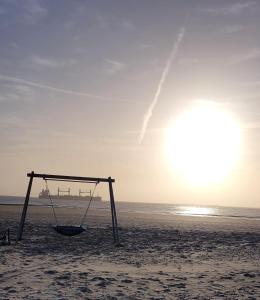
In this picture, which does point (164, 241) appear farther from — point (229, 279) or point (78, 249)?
point (229, 279)

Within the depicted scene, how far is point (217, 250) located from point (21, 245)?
8.17 meters

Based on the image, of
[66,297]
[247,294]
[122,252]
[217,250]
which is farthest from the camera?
[217,250]

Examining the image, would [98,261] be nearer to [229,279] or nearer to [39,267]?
[39,267]

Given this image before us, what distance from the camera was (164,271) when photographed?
12461mm

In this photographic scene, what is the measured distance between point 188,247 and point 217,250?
1.31m

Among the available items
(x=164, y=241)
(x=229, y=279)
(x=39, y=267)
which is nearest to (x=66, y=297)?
(x=39, y=267)

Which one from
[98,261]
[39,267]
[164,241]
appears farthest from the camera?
[164,241]

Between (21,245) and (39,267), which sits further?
(21,245)

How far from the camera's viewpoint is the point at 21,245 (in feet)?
56.3

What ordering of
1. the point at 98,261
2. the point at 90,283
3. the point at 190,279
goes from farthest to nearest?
the point at 98,261 → the point at 190,279 → the point at 90,283

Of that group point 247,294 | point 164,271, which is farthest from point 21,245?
point 247,294

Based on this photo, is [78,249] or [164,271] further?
[78,249]

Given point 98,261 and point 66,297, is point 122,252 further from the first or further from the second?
point 66,297

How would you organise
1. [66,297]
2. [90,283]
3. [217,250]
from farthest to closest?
[217,250] < [90,283] < [66,297]
